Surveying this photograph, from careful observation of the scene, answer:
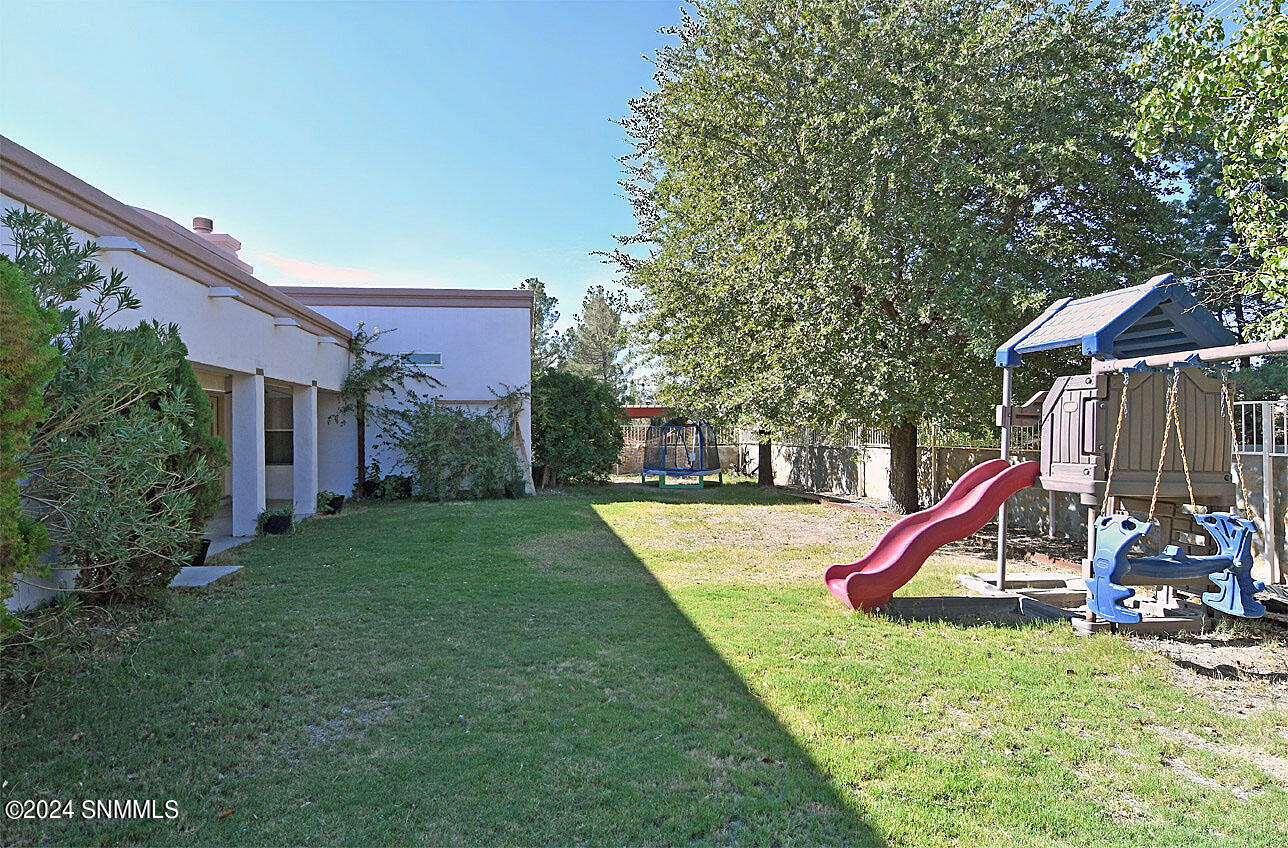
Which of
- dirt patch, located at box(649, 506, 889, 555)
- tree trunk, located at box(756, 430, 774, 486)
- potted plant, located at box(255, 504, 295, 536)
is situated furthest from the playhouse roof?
tree trunk, located at box(756, 430, 774, 486)

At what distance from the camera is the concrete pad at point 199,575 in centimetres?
626

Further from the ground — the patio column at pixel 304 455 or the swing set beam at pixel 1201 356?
the swing set beam at pixel 1201 356

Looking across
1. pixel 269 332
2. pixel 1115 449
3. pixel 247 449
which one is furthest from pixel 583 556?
pixel 269 332

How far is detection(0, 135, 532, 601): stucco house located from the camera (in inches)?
237

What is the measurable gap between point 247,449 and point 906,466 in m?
10.9

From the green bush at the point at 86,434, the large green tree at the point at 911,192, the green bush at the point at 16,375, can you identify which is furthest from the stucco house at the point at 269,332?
the large green tree at the point at 911,192

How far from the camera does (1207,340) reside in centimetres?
571

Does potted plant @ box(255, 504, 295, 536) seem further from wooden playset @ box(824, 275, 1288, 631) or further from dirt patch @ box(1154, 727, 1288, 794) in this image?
A: dirt patch @ box(1154, 727, 1288, 794)

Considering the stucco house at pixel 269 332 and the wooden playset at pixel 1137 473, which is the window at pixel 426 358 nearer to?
the stucco house at pixel 269 332

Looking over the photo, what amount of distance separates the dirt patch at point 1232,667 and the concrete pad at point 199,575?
7.92 metres

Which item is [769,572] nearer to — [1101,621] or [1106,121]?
[1101,621]

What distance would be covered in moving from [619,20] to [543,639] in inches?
465

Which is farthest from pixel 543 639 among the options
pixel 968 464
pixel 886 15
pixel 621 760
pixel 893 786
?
pixel 886 15

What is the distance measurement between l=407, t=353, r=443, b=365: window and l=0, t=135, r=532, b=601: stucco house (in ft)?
0.08
